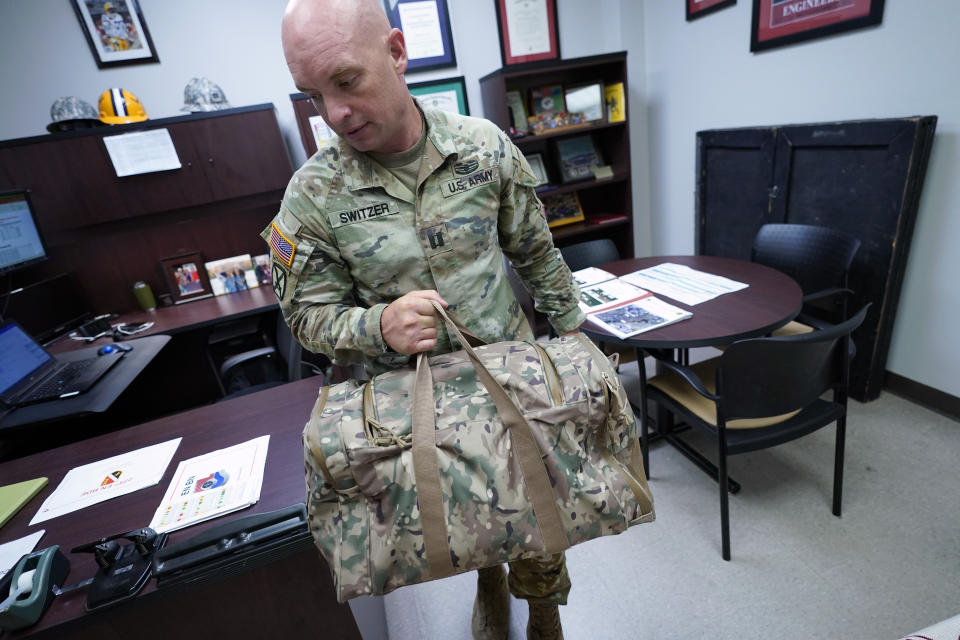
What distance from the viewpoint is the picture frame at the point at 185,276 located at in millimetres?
2686

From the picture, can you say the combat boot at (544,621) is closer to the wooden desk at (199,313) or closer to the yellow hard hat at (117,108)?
the wooden desk at (199,313)

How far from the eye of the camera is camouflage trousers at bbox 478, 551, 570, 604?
101 cm

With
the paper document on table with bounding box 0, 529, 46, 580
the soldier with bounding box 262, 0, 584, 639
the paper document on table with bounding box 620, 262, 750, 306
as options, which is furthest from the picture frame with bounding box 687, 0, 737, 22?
the paper document on table with bounding box 0, 529, 46, 580

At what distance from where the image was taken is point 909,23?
1702 millimetres

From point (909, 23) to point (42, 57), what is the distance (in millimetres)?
3946

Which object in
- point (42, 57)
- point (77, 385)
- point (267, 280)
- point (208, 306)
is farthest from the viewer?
point (267, 280)

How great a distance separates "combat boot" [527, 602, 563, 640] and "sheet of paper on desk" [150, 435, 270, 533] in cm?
71

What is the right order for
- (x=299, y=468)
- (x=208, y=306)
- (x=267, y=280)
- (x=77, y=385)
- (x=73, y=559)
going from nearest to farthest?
(x=73, y=559) < (x=299, y=468) < (x=77, y=385) < (x=208, y=306) < (x=267, y=280)

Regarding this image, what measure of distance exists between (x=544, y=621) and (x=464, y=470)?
26.4 inches

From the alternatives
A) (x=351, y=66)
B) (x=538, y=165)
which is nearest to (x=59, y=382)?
(x=351, y=66)

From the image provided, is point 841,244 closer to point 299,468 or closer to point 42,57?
point 299,468

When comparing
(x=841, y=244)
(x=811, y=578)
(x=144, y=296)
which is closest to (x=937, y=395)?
(x=841, y=244)

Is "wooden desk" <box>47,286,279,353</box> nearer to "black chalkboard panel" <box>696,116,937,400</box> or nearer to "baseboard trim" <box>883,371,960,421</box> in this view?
"black chalkboard panel" <box>696,116,937,400</box>

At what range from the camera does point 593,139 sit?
314cm
